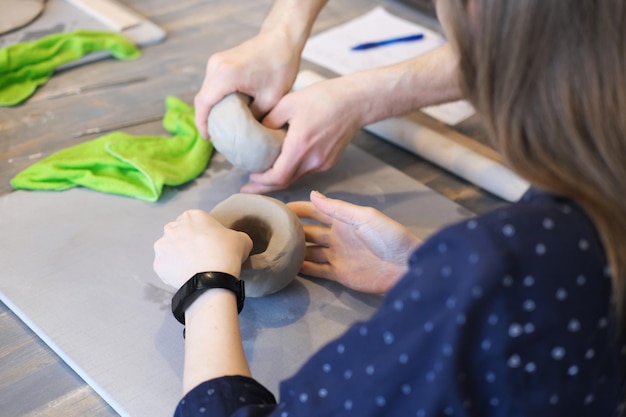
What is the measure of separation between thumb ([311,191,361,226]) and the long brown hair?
36 cm

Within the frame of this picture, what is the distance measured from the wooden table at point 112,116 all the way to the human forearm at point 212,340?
14 centimetres

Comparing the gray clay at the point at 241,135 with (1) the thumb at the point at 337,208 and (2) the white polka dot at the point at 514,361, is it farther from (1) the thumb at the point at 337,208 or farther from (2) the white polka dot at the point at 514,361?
(2) the white polka dot at the point at 514,361

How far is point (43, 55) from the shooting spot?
140cm

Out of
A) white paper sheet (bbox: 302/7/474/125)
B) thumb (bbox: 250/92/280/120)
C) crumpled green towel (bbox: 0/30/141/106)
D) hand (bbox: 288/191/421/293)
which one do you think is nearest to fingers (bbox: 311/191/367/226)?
hand (bbox: 288/191/421/293)

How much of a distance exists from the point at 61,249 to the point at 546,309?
707 millimetres

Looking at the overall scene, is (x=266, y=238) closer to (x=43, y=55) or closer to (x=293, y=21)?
(x=293, y=21)

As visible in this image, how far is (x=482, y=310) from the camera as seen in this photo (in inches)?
21.7

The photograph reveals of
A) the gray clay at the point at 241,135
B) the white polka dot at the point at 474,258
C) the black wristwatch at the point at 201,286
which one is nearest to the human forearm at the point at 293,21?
the gray clay at the point at 241,135

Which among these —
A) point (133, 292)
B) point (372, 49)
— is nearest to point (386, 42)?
point (372, 49)

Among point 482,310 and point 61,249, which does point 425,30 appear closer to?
point 61,249

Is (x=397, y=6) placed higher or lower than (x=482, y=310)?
lower

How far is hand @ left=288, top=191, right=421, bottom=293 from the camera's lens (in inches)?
→ 37.0

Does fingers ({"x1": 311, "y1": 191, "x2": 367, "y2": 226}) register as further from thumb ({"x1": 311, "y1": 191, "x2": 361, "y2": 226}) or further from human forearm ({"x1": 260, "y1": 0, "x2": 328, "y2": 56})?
human forearm ({"x1": 260, "y1": 0, "x2": 328, "y2": 56})

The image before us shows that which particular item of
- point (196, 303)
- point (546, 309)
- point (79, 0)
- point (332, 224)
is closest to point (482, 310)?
point (546, 309)
